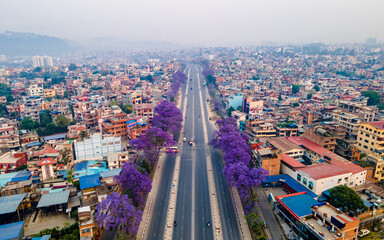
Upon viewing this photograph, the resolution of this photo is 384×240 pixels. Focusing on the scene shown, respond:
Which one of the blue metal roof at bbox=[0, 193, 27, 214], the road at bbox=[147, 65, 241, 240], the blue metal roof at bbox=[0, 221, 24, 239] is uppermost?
the blue metal roof at bbox=[0, 193, 27, 214]

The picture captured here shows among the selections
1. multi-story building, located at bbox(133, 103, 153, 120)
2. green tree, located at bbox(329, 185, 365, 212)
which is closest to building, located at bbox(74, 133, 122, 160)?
multi-story building, located at bbox(133, 103, 153, 120)

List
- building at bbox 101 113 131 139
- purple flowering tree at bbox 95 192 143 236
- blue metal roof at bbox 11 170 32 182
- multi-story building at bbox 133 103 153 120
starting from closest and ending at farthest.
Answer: purple flowering tree at bbox 95 192 143 236 < blue metal roof at bbox 11 170 32 182 < building at bbox 101 113 131 139 < multi-story building at bbox 133 103 153 120

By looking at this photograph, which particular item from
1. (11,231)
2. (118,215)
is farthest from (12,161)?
(118,215)

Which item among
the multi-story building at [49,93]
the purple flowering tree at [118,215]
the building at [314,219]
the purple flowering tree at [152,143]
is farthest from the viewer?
the multi-story building at [49,93]

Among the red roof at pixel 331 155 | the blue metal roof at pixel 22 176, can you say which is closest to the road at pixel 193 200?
the red roof at pixel 331 155

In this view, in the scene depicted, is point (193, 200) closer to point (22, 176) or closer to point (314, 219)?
point (314, 219)

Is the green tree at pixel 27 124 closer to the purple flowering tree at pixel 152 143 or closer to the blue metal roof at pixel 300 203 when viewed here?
the purple flowering tree at pixel 152 143

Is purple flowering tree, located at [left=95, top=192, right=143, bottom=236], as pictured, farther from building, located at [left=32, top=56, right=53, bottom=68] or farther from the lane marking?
building, located at [left=32, top=56, right=53, bottom=68]
